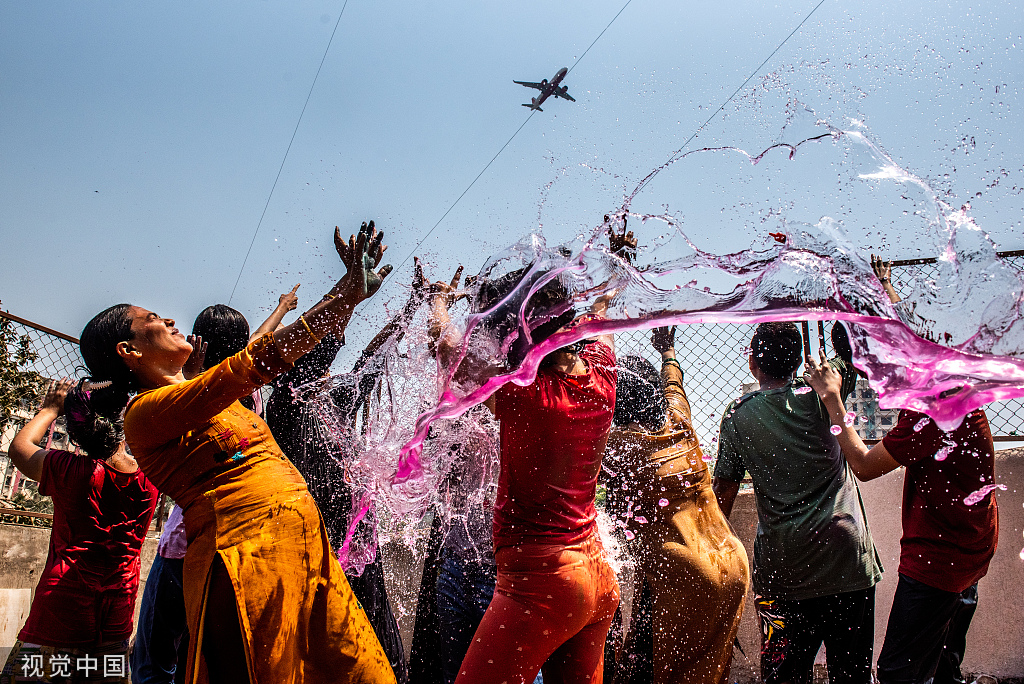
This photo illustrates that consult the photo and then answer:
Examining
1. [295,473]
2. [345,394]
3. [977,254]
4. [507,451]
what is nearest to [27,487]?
[345,394]

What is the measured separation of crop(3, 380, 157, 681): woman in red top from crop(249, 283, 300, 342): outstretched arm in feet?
2.59

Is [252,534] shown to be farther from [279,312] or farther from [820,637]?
[820,637]

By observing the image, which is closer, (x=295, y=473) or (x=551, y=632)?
(x=551, y=632)

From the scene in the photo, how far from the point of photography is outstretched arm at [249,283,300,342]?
3.48m

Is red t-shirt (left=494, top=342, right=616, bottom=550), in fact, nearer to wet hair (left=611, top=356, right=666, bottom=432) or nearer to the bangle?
the bangle

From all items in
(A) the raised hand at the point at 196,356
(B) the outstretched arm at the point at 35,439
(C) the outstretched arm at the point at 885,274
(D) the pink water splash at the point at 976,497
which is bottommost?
(D) the pink water splash at the point at 976,497

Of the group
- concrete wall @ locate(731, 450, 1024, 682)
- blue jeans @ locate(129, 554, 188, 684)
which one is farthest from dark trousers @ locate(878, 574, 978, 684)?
blue jeans @ locate(129, 554, 188, 684)

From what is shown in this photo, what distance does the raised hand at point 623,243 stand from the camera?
103 inches

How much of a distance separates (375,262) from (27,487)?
6016 millimetres

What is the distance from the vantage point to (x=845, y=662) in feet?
9.78

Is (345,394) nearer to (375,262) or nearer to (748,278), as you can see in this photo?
(375,262)

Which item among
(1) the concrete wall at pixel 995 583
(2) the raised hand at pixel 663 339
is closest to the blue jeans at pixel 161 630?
(2) the raised hand at pixel 663 339

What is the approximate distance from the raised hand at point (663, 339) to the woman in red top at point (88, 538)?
2616 millimetres

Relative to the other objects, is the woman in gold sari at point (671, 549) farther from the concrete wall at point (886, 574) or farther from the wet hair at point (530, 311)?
the concrete wall at point (886, 574)
